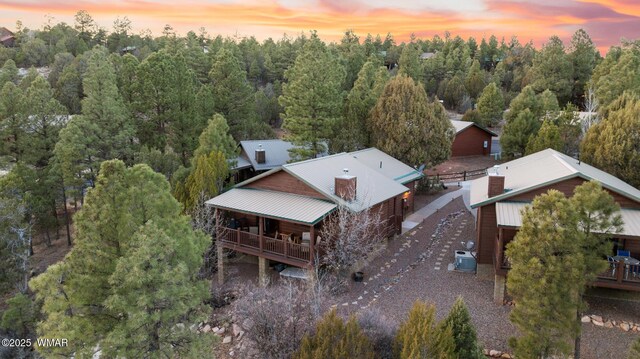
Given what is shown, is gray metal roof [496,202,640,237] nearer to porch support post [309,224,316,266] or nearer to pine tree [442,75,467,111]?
porch support post [309,224,316,266]

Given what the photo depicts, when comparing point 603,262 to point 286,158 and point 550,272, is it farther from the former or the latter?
point 286,158

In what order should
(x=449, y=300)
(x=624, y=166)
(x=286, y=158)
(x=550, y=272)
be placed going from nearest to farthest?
(x=550, y=272)
(x=449, y=300)
(x=624, y=166)
(x=286, y=158)

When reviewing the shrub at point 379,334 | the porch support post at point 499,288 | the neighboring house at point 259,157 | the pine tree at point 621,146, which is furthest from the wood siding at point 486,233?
the neighboring house at point 259,157

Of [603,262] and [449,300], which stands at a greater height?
[603,262]

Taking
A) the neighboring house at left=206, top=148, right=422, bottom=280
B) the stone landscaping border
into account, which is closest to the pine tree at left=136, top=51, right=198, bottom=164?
the neighboring house at left=206, top=148, right=422, bottom=280

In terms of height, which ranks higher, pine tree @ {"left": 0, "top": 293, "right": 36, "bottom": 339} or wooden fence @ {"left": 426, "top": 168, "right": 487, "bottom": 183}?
wooden fence @ {"left": 426, "top": 168, "right": 487, "bottom": 183}

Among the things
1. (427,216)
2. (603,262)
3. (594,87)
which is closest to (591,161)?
(427,216)

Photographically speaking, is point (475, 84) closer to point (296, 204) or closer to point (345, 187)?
point (345, 187)

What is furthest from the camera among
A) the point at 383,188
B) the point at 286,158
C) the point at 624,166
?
the point at 286,158
